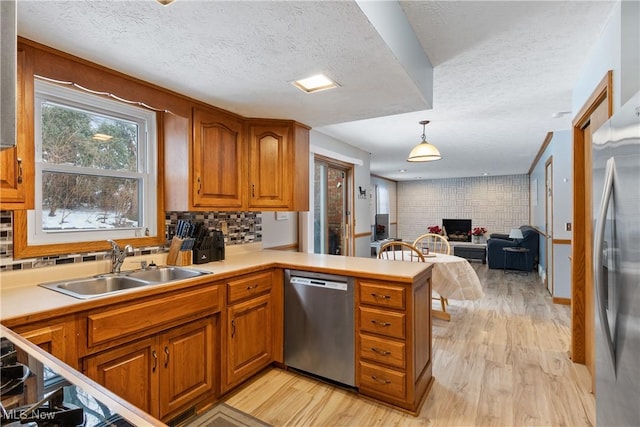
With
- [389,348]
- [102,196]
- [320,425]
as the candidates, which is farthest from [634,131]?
[102,196]

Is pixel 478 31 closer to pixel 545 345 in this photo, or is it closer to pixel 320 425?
pixel 320 425

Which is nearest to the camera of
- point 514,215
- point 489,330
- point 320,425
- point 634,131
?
point 634,131

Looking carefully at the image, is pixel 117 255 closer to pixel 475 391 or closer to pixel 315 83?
pixel 315 83

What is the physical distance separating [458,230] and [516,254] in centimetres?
300

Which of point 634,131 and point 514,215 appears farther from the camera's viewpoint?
point 514,215

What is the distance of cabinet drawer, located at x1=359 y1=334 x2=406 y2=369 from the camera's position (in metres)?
2.02

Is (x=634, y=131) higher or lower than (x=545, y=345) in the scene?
higher

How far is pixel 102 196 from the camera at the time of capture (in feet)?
7.16

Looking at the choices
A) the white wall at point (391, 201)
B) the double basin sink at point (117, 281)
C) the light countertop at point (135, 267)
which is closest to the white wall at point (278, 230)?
the light countertop at point (135, 267)

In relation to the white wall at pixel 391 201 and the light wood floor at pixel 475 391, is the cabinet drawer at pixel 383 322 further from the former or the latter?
the white wall at pixel 391 201

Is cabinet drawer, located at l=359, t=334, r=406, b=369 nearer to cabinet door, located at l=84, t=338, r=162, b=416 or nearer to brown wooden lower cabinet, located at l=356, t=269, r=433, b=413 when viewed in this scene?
brown wooden lower cabinet, located at l=356, t=269, r=433, b=413

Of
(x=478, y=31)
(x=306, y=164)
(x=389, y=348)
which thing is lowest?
(x=389, y=348)

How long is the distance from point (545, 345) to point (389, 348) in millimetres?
1975

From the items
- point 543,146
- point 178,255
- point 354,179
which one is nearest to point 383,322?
point 178,255
